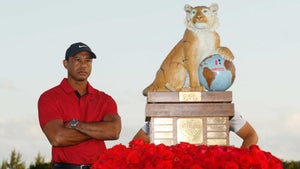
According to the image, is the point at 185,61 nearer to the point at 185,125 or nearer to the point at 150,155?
the point at 185,125

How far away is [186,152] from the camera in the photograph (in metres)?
3.95

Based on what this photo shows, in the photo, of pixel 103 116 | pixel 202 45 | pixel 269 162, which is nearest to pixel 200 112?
pixel 202 45

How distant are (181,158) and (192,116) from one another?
7.93 metres

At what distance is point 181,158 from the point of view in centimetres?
386

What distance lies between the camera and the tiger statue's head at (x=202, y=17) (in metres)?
11.9

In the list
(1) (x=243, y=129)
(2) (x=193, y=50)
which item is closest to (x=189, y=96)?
(2) (x=193, y=50)

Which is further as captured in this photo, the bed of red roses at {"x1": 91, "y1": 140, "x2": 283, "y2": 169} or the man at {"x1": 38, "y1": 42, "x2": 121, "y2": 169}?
the man at {"x1": 38, "y1": 42, "x2": 121, "y2": 169}

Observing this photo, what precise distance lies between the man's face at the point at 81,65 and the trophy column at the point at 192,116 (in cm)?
663

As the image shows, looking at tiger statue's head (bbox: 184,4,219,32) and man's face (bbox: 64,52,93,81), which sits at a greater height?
tiger statue's head (bbox: 184,4,219,32)

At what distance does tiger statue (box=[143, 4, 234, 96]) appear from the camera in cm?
1181

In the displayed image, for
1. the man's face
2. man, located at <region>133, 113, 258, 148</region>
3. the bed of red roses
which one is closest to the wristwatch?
the man's face

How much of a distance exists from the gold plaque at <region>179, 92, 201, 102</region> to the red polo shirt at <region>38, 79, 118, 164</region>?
653 centimetres

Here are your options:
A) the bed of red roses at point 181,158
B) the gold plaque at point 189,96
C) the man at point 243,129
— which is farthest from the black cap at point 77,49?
the man at point 243,129

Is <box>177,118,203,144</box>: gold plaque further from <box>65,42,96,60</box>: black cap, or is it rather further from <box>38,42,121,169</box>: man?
<box>65,42,96,60</box>: black cap
